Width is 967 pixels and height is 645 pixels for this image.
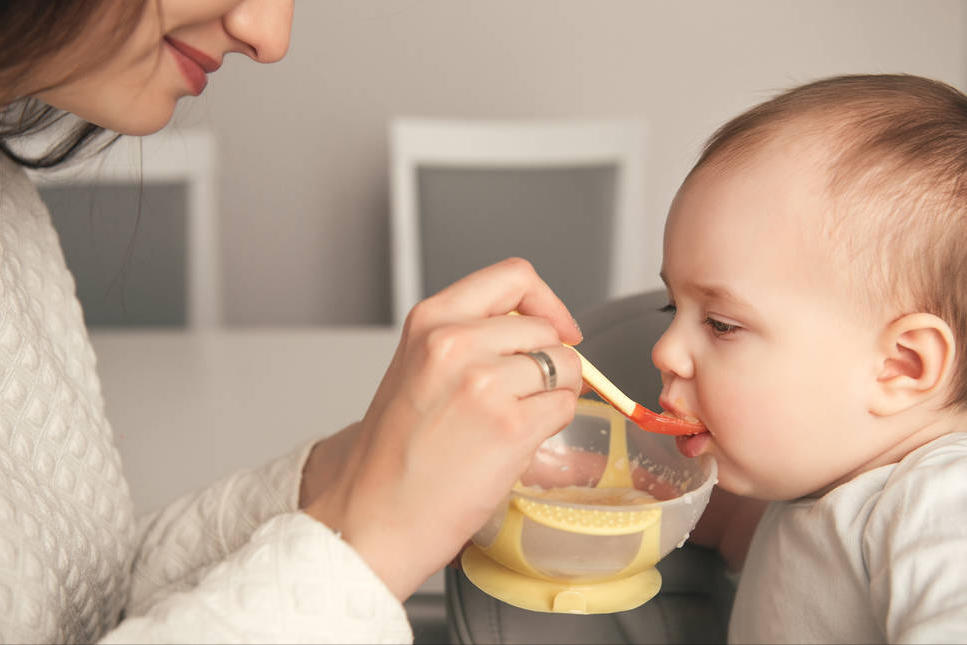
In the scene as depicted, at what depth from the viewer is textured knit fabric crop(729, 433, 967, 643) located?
686 millimetres

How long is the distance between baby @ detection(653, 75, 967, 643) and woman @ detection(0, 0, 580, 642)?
0.19m

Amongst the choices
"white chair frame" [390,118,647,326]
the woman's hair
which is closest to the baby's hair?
the woman's hair

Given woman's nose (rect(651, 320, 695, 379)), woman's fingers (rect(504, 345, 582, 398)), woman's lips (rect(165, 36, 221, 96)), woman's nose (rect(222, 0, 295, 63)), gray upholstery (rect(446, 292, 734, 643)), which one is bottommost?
gray upholstery (rect(446, 292, 734, 643))

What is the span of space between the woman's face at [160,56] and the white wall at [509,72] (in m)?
2.56

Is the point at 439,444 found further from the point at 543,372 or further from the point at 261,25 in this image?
the point at 261,25

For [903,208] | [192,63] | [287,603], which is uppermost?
[192,63]

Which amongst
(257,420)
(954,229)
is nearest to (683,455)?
(954,229)

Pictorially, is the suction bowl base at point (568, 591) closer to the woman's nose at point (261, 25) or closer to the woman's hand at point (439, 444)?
the woman's hand at point (439, 444)

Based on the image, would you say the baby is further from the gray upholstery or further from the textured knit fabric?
the gray upholstery

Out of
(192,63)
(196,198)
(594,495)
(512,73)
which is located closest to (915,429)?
(594,495)

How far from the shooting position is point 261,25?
71 centimetres

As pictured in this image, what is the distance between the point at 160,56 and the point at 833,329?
63cm

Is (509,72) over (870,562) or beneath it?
over

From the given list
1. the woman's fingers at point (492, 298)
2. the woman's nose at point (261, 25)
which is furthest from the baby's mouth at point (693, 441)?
the woman's nose at point (261, 25)
